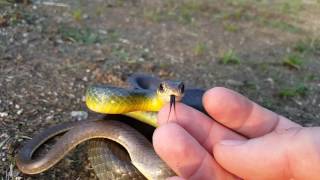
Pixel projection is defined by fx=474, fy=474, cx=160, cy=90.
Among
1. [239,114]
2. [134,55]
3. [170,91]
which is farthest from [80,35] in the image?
[239,114]

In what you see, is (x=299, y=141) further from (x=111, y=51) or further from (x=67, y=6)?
(x=67, y=6)

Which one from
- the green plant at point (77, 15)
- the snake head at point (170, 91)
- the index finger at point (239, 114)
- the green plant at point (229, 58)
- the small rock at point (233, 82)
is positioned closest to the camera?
the index finger at point (239, 114)

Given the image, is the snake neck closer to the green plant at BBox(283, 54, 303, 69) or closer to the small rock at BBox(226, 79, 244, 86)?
the small rock at BBox(226, 79, 244, 86)

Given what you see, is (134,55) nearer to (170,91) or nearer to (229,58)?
(229,58)

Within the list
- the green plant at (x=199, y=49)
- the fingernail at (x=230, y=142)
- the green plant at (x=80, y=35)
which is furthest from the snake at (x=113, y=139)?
the green plant at (x=199, y=49)

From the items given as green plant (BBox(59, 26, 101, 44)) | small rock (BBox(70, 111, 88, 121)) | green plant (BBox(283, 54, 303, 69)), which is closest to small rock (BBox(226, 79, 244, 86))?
green plant (BBox(283, 54, 303, 69))

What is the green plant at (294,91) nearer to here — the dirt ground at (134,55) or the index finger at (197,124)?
the dirt ground at (134,55)
